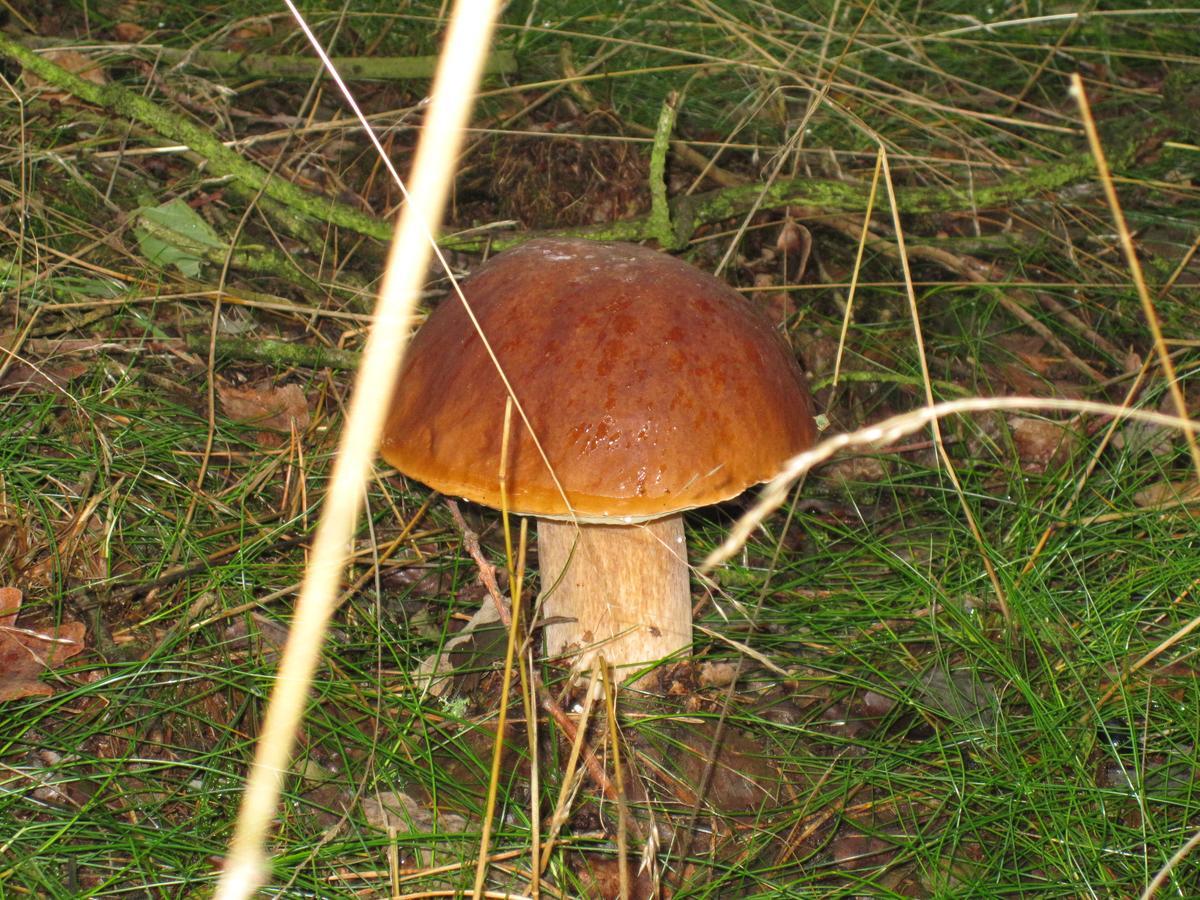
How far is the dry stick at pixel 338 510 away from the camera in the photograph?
1.61 meters

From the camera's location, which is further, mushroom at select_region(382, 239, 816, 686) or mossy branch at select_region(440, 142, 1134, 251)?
mossy branch at select_region(440, 142, 1134, 251)

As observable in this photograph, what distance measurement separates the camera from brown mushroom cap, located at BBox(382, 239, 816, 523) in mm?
1664

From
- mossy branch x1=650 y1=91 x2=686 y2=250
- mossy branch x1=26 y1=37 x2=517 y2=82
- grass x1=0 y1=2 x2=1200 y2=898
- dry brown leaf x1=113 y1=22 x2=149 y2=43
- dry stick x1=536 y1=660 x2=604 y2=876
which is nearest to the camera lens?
dry stick x1=536 y1=660 x2=604 y2=876

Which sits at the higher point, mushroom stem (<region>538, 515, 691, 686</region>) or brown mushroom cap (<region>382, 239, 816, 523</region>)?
brown mushroom cap (<region>382, 239, 816, 523</region>)

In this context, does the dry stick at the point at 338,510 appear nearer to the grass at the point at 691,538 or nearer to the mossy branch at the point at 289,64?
the grass at the point at 691,538

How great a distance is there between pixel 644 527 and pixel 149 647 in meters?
1.00

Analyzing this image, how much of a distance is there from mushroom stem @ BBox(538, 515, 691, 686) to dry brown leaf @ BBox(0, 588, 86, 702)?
91 centimetres

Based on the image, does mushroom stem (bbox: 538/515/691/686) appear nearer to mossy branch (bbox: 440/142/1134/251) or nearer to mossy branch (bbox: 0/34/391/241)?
mossy branch (bbox: 440/142/1134/251)

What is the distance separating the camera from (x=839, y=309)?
305 centimetres

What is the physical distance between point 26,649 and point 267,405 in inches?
37.1

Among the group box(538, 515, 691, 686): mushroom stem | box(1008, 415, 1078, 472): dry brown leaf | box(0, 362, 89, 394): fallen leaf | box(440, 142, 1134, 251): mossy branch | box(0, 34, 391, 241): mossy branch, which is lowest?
box(1008, 415, 1078, 472): dry brown leaf

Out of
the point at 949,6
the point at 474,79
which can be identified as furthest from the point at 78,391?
the point at 949,6

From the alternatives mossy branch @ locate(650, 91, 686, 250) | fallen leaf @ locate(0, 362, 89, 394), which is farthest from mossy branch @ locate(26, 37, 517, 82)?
fallen leaf @ locate(0, 362, 89, 394)

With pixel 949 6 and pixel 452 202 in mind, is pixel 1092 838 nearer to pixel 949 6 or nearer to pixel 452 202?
pixel 452 202
